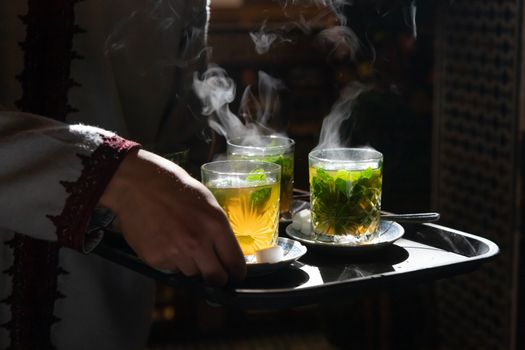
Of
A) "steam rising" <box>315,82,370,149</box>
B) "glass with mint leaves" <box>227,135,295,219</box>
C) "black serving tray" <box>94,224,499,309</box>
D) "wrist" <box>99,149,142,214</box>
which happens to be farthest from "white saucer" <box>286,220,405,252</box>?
"wrist" <box>99,149,142,214</box>

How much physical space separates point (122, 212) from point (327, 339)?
2987 mm

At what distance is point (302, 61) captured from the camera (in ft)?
14.0

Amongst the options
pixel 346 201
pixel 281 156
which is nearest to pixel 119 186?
pixel 346 201

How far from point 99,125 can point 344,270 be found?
639mm

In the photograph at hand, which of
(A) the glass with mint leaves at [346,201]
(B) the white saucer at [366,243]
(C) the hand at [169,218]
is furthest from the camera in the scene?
(A) the glass with mint leaves at [346,201]

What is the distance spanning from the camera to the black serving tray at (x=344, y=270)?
122 centimetres

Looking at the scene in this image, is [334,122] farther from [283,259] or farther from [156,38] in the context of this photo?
[283,259]

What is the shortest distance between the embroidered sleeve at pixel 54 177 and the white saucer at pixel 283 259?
10.6 inches

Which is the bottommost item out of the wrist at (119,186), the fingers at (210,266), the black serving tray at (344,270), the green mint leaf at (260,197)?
the black serving tray at (344,270)

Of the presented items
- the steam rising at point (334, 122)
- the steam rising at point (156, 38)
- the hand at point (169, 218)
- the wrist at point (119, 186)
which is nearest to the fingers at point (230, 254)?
the hand at point (169, 218)

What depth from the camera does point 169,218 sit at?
1130mm

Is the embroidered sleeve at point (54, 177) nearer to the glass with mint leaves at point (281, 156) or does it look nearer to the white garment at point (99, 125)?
the white garment at point (99, 125)

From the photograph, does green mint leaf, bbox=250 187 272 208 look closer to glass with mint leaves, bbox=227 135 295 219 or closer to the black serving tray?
the black serving tray

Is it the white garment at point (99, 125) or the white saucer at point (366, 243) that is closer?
the white garment at point (99, 125)
